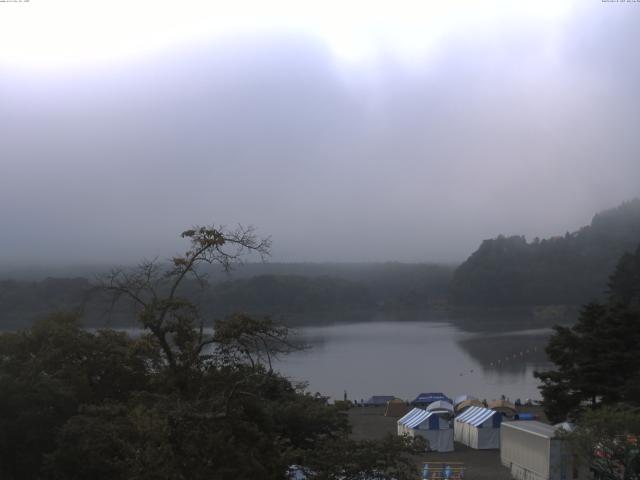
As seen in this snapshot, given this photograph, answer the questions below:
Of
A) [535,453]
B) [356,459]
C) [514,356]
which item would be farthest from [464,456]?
[514,356]

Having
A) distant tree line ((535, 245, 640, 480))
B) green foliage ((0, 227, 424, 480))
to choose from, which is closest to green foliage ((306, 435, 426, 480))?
green foliage ((0, 227, 424, 480))

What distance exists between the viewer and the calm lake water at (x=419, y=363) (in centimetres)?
2241

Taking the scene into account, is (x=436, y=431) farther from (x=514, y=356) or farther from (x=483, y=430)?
(x=514, y=356)

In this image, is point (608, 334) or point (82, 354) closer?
point (82, 354)

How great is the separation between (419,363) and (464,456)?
1724 cm

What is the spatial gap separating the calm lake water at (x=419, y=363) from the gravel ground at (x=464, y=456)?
1815mm

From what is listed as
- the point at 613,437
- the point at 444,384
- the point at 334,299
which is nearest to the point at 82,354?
the point at 613,437

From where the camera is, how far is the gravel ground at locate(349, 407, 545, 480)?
33.5 ft

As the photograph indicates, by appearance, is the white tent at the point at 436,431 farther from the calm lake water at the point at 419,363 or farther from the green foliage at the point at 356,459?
the green foliage at the point at 356,459

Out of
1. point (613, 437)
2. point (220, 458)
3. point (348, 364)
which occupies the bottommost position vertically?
point (348, 364)

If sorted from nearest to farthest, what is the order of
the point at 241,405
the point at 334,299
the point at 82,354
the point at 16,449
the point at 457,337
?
the point at 241,405 → the point at 16,449 → the point at 82,354 → the point at 457,337 → the point at 334,299

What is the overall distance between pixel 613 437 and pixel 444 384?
1646cm

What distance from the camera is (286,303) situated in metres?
59.9

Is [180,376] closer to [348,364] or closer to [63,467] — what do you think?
[63,467]
